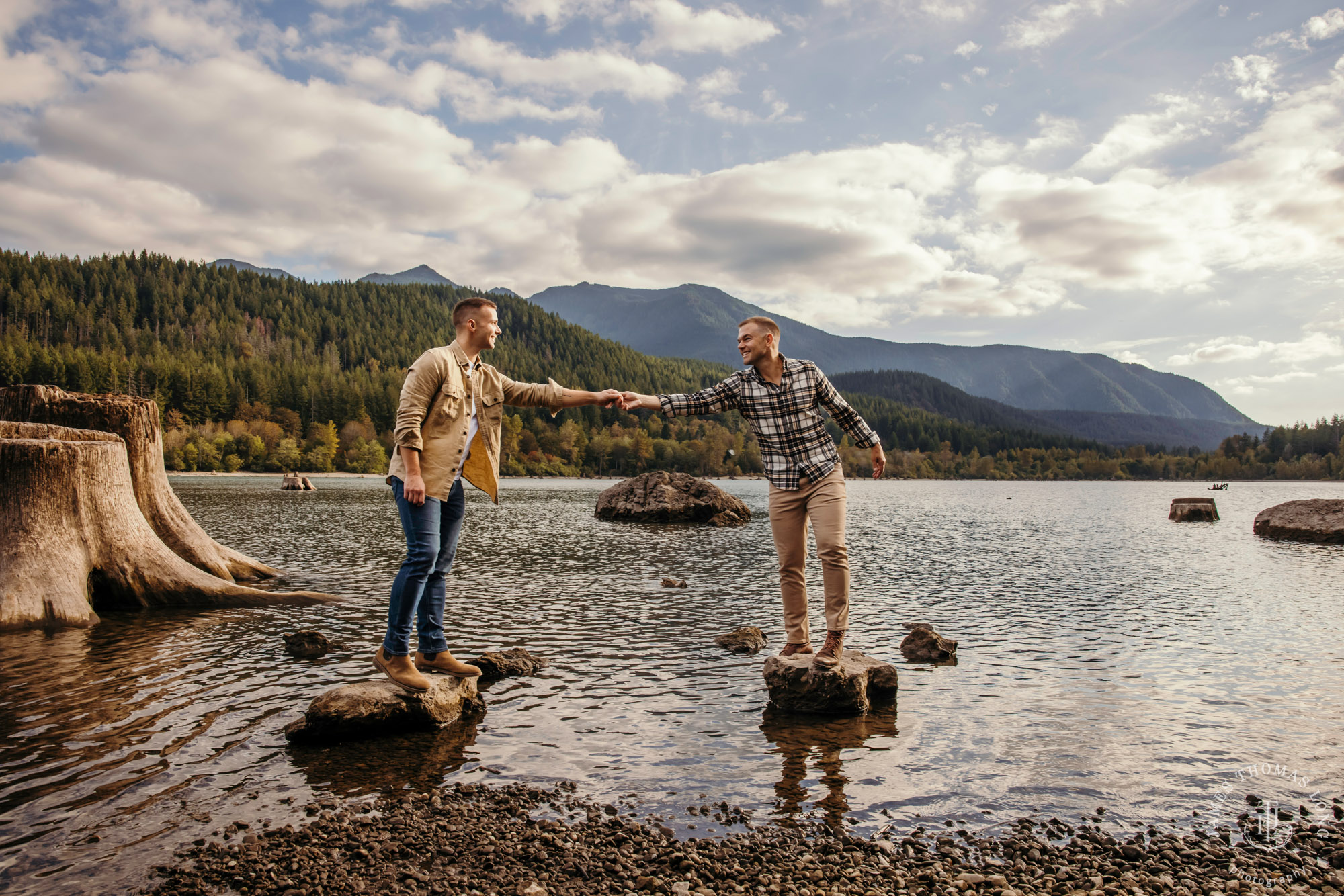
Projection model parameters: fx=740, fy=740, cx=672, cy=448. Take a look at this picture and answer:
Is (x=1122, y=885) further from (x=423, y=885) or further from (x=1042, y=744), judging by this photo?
(x=423, y=885)

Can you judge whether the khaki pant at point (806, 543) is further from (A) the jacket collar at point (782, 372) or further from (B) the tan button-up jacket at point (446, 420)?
(B) the tan button-up jacket at point (446, 420)

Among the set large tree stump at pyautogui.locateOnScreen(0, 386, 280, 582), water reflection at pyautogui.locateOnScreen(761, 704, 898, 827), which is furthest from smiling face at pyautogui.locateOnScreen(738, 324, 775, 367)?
large tree stump at pyautogui.locateOnScreen(0, 386, 280, 582)

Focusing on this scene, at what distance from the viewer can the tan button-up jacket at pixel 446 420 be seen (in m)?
7.57

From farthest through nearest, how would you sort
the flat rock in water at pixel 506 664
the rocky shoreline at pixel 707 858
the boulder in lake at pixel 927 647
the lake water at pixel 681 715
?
Result: the boulder in lake at pixel 927 647, the flat rock in water at pixel 506 664, the lake water at pixel 681 715, the rocky shoreline at pixel 707 858

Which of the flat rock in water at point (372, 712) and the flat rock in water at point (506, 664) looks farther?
the flat rock in water at point (506, 664)

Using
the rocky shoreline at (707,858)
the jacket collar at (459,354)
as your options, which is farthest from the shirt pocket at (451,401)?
the rocky shoreline at (707,858)

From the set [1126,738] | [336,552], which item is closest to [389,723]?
[1126,738]

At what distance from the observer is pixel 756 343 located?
896cm

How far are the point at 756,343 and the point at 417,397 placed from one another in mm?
3951

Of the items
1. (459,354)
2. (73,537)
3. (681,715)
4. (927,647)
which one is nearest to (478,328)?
(459,354)

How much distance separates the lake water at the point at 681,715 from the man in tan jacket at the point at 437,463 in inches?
43.7

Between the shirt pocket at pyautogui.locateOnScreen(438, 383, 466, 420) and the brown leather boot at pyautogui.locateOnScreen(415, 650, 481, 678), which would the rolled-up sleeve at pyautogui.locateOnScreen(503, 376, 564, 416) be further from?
the brown leather boot at pyautogui.locateOnScreen(415, 650, 481, 678)

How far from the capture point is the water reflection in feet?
20.9

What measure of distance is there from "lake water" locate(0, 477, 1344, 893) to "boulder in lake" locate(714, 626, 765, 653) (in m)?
0.34
